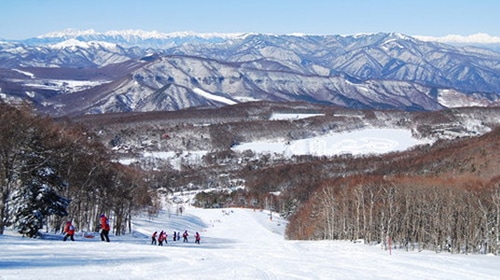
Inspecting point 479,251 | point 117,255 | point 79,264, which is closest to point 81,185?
point 117,255

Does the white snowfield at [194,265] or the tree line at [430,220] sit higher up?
the tree line at [430,220]

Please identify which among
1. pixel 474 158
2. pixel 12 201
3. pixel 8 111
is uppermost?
pixel 474 158

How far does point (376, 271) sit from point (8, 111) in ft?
89.3

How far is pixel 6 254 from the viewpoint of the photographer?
853 inches

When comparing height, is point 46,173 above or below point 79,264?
above

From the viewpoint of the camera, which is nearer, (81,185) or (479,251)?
(81,185)

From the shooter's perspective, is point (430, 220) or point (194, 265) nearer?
point (194, 265)

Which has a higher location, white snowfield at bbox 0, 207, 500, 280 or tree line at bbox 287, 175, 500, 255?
tree line at bbox 287, 175, 500, 255

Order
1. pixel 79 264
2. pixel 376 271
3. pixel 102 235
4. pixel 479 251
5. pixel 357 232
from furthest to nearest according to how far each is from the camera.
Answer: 1. pixel 357 232
2. pixel 479 251
3. pixel 102 235
4. pixel 376 271
5. pixel 79 264

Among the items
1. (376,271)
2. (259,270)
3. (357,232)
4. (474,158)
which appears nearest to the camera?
(259,270)

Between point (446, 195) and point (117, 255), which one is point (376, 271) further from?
point (446, 195)

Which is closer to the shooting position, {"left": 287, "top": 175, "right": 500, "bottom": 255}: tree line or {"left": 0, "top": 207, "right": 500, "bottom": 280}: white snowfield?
{"left": 0, "top": 207, "right": 500, "bottom": 280}: white snowfield

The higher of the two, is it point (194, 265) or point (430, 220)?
point (430, 220)

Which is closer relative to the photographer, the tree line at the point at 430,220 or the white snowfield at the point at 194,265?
the white snowfield at the point at 194,265
